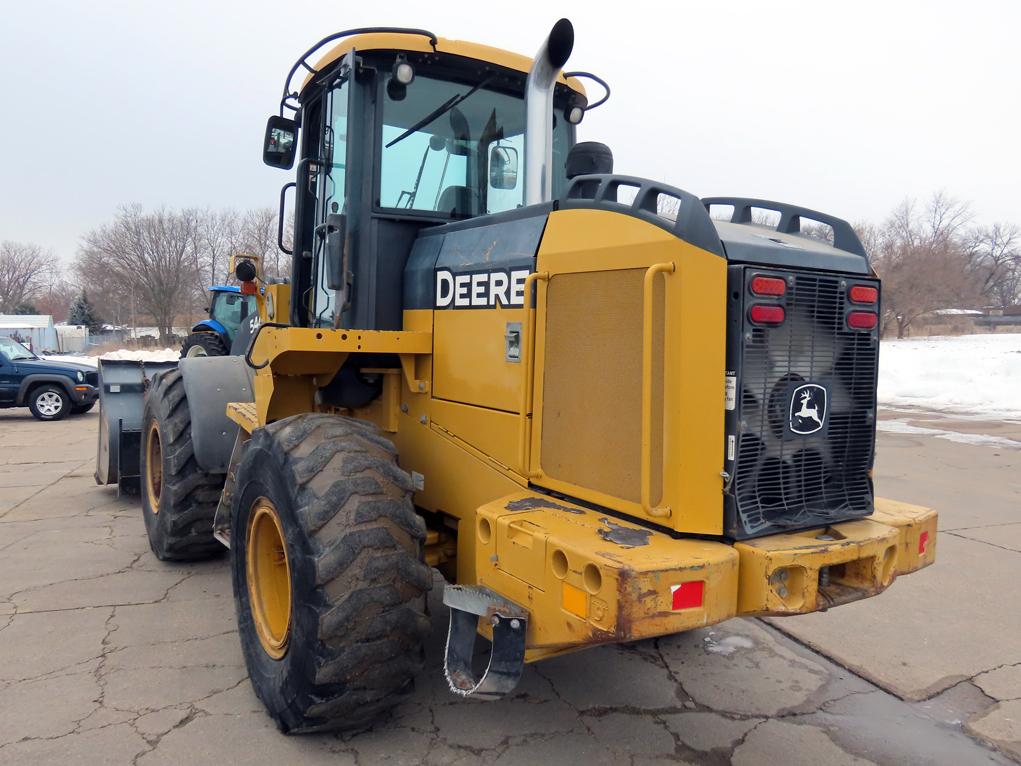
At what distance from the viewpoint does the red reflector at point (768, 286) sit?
2.59 m

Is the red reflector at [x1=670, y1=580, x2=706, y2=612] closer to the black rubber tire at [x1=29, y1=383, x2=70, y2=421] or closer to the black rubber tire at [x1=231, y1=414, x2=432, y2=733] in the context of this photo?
the black rubber tire at [x1=231, y1=414, x2=432, y2=733]

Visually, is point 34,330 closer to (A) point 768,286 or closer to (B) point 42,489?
(B) point 42,489

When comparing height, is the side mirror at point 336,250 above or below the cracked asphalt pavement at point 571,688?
above

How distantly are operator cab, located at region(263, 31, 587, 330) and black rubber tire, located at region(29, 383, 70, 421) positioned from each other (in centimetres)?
1331

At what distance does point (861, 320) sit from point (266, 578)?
286 centimetres

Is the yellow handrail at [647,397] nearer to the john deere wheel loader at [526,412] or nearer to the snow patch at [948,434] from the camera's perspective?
the john deere wheel loader at [526,412]

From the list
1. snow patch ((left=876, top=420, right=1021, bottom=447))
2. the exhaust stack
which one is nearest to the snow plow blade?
the exhaust stack

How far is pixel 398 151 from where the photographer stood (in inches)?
149

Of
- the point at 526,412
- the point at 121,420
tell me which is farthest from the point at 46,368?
the point at 526,412

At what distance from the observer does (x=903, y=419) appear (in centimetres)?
1497

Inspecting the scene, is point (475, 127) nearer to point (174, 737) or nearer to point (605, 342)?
point (605, 342)

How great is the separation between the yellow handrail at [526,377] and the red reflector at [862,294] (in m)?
1.18

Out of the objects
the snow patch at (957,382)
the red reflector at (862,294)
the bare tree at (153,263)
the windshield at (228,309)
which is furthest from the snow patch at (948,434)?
the bare tree at (153,263)

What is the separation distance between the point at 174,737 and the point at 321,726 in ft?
2.25
